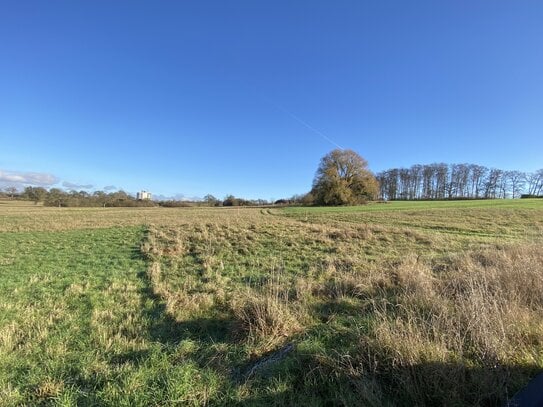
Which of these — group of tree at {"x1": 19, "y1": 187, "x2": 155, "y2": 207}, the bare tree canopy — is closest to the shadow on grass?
the bare tree canopy

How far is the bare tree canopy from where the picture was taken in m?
81.1

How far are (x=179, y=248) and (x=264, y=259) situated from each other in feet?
18.1

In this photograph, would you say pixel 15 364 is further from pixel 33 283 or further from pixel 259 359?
pixel 33 283

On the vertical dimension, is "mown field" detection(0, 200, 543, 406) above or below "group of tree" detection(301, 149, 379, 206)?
below

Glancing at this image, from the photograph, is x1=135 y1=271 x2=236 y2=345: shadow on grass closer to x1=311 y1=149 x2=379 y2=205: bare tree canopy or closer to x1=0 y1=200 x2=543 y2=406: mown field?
x1=0 y1=200 x2=543 y2=406: mown field

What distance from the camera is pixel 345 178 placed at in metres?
83.1

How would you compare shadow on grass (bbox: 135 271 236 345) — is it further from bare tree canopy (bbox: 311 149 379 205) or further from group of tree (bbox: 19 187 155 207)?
group of tree (bbox: 19 187 155 207)

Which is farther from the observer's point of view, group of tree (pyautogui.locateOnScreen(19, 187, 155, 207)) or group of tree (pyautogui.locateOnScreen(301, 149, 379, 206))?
group of tree (pyautogui.locateOnScreen(19, 187, 155, 207))

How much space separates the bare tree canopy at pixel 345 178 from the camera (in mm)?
81125

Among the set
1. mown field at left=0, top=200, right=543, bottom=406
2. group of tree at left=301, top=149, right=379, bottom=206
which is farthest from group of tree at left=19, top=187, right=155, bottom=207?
mown field at left=0, top=200, right=543, bottom=406

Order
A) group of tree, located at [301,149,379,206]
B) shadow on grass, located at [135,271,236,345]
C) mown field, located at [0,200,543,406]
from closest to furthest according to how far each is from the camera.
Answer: mown field, located at [0,200,543,406]
shadow on grass, located at [135,271,236,345]
group of tree, located at [301,149,379,206]

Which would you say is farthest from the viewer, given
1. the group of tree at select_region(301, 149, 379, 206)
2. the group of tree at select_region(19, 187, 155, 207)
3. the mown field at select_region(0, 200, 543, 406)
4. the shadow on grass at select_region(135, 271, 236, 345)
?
the group of tree at select_region(19, 187, 155, 207)

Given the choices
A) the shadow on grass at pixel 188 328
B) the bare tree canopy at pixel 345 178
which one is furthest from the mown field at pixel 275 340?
the bare tree canopy at pixel 345 178

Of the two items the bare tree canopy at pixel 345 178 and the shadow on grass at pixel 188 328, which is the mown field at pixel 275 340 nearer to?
the shadow on grass at pixel 188 328
